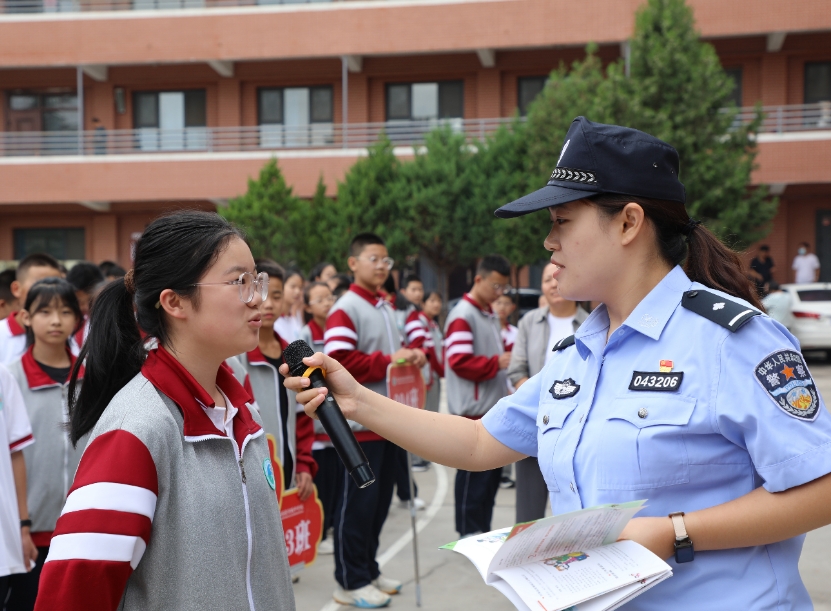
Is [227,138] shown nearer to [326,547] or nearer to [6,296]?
[6,296]

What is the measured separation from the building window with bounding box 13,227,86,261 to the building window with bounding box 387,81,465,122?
10.8 meters

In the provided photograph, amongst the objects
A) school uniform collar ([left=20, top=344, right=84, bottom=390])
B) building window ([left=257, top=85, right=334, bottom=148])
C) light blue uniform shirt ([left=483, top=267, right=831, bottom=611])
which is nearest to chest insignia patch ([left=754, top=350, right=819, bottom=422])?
light blue uniform shirt ([left=483, top=267, right=831, bottom=611])

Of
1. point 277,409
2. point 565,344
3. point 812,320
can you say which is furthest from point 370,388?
point 812,320

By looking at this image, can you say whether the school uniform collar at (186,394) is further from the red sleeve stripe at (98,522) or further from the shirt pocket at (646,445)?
the shirt pocket at (646,445)

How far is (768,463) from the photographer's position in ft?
5.79

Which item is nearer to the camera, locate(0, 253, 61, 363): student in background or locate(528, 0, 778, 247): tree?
locate(0, 253, 61, 363): student in background

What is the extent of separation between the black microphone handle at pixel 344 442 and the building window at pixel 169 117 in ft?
79.5

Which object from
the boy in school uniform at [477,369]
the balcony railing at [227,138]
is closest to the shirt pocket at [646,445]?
the boy in school uniform at [477,369]

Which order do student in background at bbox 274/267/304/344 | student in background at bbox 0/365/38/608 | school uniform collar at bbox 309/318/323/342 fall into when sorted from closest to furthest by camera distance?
student in background at bbox 0/365/38/608
school uniform collar at bbox 309/318/323/342
student in background at bbox 274/267/304/344

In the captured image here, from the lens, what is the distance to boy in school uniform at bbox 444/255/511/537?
6.09 metres

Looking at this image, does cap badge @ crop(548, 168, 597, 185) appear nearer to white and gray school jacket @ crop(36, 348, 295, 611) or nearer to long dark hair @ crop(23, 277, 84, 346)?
white and gray school jacket @ crop(36, 348, 295, 611)

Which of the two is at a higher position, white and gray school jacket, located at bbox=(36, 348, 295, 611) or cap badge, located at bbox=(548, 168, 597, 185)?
cap badge, located at bbox=(548, 168, 597, 185)

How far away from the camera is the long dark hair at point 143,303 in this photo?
85.7 inches

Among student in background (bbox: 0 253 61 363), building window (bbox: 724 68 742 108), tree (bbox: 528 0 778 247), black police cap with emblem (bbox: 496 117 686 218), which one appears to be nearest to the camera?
black police cap with emblem (bbox: 496 117 686 218)
